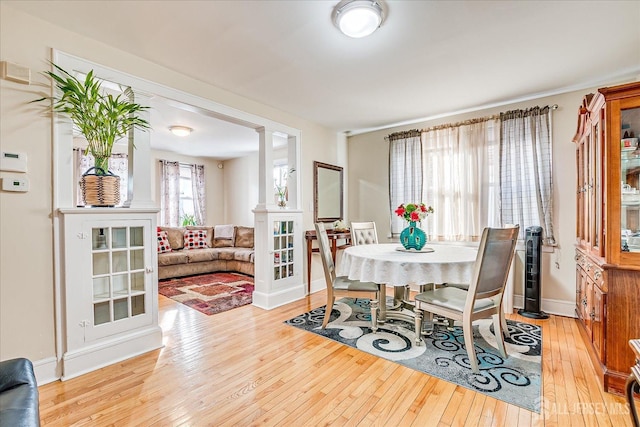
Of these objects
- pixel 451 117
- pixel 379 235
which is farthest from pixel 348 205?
Result: pixel 451 117

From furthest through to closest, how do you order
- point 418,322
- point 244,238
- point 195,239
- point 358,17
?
point 244,238
point 195,239
point 418,322
point 358,17

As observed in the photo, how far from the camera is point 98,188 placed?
89.4 inches

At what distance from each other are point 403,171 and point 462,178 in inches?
32.7

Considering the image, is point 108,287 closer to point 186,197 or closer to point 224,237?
point 224,237

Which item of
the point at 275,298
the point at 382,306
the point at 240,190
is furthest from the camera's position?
the point at 240,190

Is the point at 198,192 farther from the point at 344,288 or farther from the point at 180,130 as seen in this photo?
the point at 344,288

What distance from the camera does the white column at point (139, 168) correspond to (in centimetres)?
250

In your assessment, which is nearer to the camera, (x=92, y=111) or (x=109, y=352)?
(x=92, y=111)

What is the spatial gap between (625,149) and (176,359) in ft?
11.5

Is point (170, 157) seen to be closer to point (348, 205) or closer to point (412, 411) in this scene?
point (348, 205)

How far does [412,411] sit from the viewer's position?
1.73 m

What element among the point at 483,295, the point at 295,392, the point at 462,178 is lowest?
the point at 295,392

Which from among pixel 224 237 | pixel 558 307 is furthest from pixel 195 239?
pixel 558 307

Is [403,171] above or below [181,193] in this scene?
above
